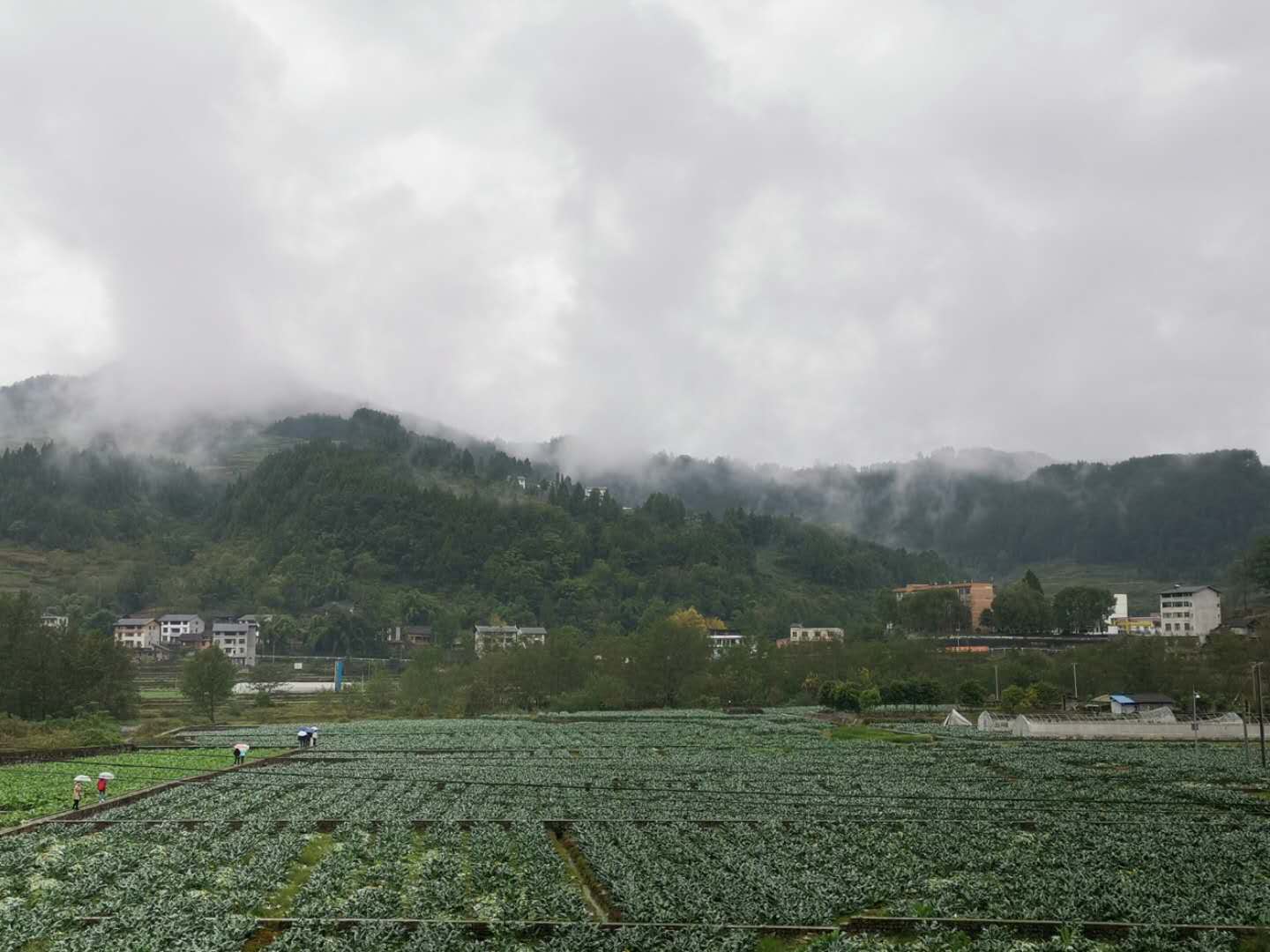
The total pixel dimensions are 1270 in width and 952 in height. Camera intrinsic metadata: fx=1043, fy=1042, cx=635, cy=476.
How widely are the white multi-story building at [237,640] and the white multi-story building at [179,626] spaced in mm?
9789

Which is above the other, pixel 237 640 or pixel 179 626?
pixel 179 626

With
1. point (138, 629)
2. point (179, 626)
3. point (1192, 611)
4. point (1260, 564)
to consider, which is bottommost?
point (138, 629)

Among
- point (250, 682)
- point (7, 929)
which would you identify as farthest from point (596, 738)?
point (250, 682)

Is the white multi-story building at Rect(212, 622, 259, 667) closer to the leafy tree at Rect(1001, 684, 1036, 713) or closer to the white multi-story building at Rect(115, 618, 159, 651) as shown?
the white multi-story building at Rect(115, 618, 159, 651)

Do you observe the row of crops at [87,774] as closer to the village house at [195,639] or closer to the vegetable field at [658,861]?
the vegetable field at [658,861]

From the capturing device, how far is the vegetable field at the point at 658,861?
2209 centimetres

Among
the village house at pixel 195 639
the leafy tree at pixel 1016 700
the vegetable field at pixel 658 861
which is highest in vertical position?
the vegetable field at pixel 658 861

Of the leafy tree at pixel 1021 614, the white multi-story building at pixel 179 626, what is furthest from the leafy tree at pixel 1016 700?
the white multi-story building at pixel 179 626

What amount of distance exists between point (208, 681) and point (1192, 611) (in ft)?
503

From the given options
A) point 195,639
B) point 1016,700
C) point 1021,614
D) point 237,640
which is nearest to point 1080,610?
point 1021,614

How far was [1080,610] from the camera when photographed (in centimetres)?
16588

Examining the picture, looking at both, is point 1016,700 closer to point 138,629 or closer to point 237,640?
point 237,640

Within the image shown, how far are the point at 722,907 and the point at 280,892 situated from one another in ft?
36.4

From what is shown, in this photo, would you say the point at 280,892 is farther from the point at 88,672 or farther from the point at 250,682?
the point at 250,682
